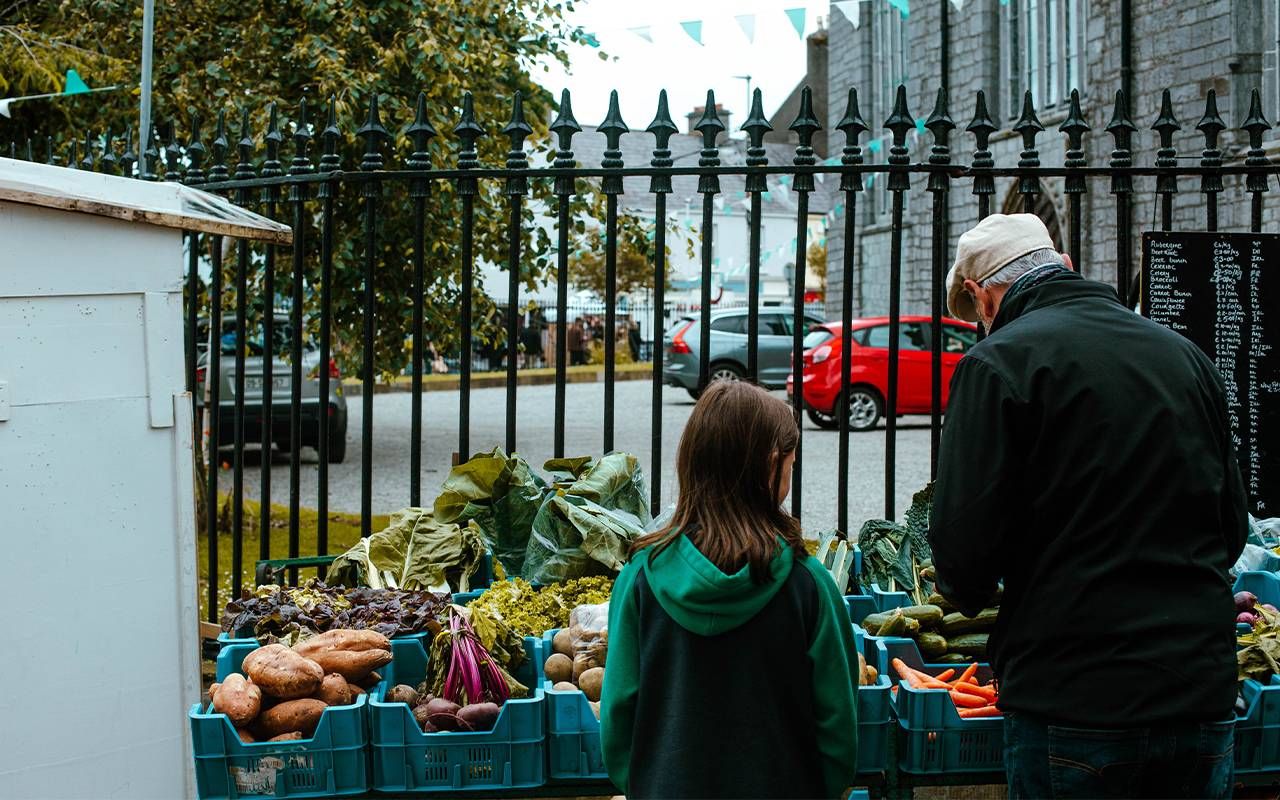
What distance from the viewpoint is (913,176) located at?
86.3 feet

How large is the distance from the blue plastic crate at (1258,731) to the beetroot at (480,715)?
6.57ft

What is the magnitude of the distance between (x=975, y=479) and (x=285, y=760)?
193 cm

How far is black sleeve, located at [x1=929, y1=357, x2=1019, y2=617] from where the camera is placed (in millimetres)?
2576

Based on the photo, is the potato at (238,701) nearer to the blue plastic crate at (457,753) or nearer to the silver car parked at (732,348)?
the blue plastic crate at (457,753)

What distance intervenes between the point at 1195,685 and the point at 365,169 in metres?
3.53

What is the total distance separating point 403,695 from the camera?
347cm

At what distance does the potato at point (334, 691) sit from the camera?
3385 mm

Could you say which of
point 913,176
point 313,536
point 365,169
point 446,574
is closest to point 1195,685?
point 446,574

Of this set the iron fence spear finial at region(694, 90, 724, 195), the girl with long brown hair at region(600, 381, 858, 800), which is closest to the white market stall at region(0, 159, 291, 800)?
the iron fence spear finial at region(694, 90, 724, 195)

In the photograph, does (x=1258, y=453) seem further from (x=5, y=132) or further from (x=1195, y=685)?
(x=5, y=132)

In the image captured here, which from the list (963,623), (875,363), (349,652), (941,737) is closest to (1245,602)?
(963,623)

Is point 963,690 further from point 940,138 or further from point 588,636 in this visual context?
point 940,138

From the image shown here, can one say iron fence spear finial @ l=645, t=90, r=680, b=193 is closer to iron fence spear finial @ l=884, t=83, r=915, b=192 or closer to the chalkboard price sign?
iron fence spear finial @ l=884, t=83, r=915, b=192

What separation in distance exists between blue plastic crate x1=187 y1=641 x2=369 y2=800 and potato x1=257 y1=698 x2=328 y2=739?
0.19 ft
